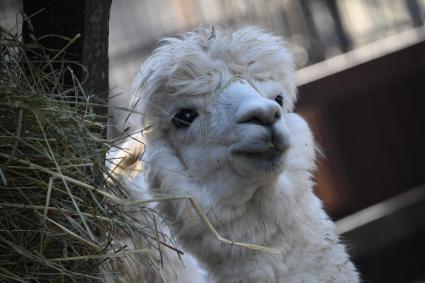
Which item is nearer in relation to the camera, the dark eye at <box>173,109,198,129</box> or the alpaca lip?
the alpaca lip

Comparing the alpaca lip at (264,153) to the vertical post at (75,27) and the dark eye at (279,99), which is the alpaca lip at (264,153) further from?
the vertical post at (75,27)

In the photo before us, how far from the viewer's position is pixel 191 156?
2.96m

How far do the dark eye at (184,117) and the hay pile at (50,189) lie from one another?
0.61m

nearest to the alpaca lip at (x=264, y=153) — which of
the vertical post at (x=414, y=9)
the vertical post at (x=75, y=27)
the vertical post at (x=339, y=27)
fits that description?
the vertical post at (x=75, y=27)

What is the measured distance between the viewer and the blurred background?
6125 millimetres

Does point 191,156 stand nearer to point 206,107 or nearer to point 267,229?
point 206,107

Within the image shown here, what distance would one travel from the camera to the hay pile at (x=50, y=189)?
2111 millimetres

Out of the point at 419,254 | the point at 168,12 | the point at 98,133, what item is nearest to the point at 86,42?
the point at 98,133

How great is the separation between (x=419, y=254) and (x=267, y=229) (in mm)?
3992

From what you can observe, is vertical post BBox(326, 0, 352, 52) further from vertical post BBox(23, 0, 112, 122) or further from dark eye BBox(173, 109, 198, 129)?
vertical post BBox(23, 0, 112, 122)

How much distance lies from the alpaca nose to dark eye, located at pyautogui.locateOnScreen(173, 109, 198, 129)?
303mm

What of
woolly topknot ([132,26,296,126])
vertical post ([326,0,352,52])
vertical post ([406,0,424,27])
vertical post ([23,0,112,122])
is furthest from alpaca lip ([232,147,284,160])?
vertical post ([406,0,424,27])

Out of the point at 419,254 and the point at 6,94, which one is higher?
the point at 6,94

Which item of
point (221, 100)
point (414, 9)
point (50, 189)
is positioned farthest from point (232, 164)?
point (414, 9)
